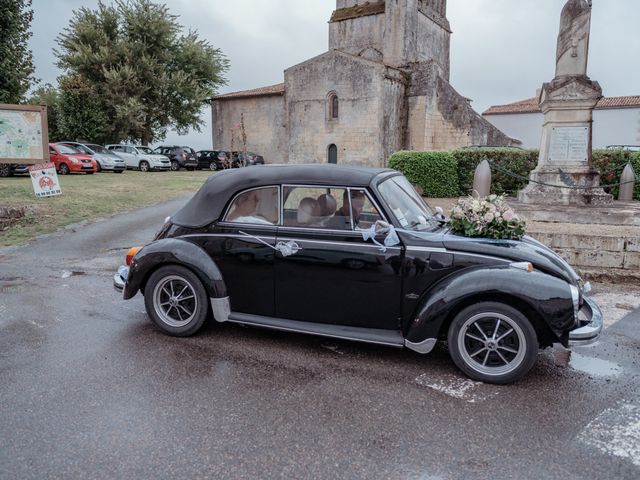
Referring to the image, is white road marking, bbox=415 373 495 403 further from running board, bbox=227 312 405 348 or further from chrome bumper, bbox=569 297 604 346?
chrome bumper, bbox=569 297 604 346

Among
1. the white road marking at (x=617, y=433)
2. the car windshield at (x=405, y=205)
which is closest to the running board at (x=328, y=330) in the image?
the car windshield at (x=405, y=205)

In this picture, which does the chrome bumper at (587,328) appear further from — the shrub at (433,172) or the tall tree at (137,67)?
the tall tree at (137,67)

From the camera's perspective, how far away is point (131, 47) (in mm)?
35250

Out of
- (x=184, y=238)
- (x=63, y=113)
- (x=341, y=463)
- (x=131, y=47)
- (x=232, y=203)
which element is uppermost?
(x=131, y=47)

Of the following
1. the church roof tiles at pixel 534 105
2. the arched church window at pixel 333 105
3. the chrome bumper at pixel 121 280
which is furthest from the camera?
the church roof tiles at pixel 534 105

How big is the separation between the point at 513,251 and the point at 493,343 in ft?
2.46

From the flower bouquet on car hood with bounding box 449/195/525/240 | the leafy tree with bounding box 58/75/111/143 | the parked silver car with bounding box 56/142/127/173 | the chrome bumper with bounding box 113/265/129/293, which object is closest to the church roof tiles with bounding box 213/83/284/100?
the leafy tree with bounding box 58/75/111/143

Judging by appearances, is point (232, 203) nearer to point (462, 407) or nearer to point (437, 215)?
point (437, 215)

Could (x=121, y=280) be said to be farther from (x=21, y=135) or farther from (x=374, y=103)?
(x=374, y=103)

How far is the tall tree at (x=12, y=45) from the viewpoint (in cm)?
1420

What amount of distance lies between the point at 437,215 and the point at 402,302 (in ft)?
4.32

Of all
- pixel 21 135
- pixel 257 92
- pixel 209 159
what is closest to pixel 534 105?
pixel 257 92

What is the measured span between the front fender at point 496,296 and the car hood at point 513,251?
0.42 feet

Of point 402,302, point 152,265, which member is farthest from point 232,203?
point 402,302
